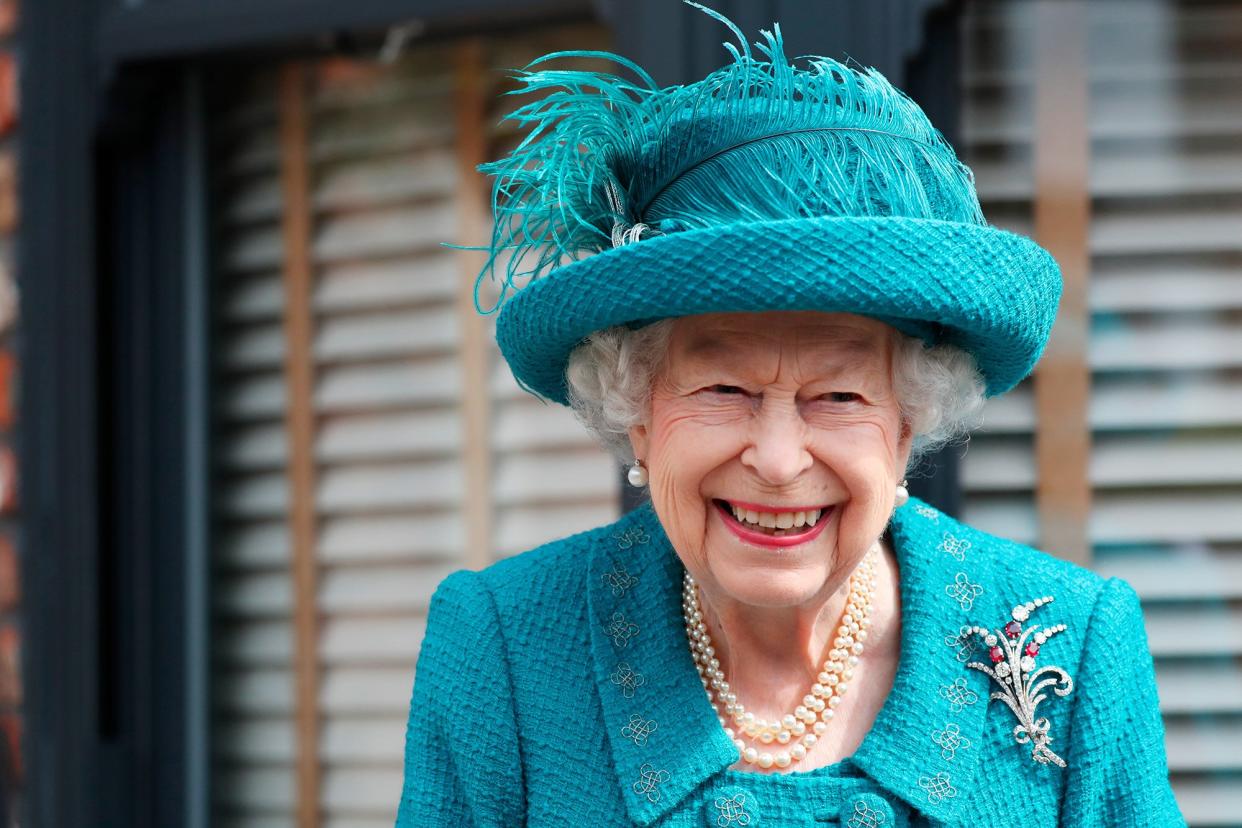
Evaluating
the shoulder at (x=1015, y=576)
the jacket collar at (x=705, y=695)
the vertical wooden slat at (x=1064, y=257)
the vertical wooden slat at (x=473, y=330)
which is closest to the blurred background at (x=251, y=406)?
the vertical wooden slat at (x=473, y=330)

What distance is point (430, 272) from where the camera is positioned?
363cm

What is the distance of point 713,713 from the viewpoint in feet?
6.22

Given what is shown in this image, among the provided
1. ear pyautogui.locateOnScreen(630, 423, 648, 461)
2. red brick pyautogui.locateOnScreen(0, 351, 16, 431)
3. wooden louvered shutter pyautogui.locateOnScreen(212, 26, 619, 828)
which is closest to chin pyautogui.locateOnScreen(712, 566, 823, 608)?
ear pyautogui.locateOnScreen(630, 423, 648, 461)

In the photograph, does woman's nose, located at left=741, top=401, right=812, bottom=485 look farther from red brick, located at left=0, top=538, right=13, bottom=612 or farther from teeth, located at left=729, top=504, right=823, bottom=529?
red brick, located at left=0, top=538, right=13, bottom=612

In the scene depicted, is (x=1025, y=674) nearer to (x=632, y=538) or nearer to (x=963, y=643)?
(x=963, y=643)

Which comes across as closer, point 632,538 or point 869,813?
point 869,813

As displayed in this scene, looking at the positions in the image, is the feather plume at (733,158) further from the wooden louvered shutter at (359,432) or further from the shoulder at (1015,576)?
the wooden louvered shutter at (359,432)

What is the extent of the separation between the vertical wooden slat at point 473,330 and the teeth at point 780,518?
1.93 m

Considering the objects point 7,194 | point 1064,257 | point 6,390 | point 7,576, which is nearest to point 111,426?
point 6,390

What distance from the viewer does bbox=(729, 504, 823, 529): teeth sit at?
170 centimetres

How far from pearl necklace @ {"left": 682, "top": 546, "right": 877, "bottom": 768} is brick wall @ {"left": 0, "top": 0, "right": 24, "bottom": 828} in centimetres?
252

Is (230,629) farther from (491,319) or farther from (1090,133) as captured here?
(1090,133)

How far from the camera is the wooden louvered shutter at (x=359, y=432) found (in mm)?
3576

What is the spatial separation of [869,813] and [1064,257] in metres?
1.73
